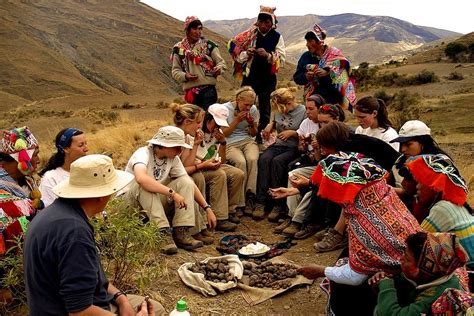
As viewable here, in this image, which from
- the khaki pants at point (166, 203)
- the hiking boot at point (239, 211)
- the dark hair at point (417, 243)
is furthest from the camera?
the hiking boot at point (239, 211)

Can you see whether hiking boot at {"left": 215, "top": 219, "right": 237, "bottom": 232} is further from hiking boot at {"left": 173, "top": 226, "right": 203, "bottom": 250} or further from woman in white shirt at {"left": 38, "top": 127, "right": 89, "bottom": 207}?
woman in white shirt at {"left": 38, "top": 127, "right": 89, "bottom": 207}

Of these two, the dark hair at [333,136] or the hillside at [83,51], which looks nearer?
the dark hair at [333,136]

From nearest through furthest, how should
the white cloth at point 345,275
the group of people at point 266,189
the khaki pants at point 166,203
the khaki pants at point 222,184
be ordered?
the group of people at point 266,189 → the white cloth at point 345,275 → the khaki pants at point 166,203 → the khaki pants at point 222,184

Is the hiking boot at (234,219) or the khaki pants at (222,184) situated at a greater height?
the khaki pants at (222,184)

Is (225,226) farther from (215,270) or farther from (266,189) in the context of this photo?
(215,270)

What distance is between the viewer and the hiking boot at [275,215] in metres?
5.56

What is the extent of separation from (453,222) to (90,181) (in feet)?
6.96

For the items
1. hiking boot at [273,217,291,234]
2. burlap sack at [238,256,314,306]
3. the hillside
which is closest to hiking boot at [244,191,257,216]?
hiking boot at [273,217,291,234]

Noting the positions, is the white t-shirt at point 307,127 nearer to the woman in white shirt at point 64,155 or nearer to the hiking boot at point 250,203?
the hiking boot at point 250,203

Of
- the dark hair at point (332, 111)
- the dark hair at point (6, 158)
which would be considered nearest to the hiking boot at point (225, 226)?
the dark hair at point (332, 111)

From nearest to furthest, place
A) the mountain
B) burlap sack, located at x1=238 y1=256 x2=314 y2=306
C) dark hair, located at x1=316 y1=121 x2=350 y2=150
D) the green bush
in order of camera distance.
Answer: the green bush, dark hair, located at x1=316 y1=121 x2=350 y2=150, burlap sack, located at x1=238 y1=256 x2=314 y2=306, the mountain

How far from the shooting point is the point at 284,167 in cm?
559

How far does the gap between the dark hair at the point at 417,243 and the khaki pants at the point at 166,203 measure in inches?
98.7

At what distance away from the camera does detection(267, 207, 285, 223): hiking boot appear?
219 inches
